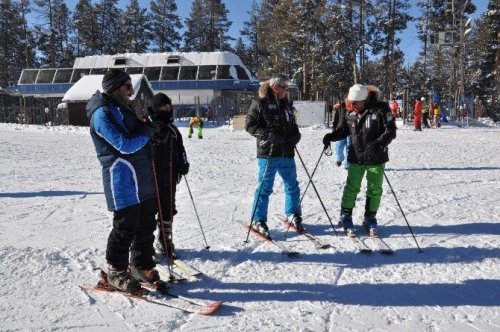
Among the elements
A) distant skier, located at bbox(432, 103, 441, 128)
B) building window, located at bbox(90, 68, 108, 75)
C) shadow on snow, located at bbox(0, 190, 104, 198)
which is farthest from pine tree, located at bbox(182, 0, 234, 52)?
shadow on snow, located at bbox(0, 190, 104, 198)

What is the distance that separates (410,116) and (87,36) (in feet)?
119

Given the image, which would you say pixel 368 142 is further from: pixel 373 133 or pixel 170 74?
pixel 170 74

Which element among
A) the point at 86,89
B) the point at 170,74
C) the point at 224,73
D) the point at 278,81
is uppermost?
the point at 170,74

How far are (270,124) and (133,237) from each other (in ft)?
6.71

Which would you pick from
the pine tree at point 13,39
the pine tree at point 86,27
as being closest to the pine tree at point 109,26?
the pine tree at point 86,27

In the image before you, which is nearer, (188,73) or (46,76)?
(188,73)

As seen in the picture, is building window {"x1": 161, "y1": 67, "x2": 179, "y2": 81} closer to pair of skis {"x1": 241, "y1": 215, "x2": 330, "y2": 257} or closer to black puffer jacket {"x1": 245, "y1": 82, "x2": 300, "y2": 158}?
pair of skis {"x1": 241, "y1": 215, "x2": 330, "y2": 257}

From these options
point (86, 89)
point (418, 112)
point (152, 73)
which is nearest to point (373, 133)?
point (418, 112)

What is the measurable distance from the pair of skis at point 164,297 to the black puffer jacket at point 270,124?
1.93m

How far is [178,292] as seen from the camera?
3.53 metres

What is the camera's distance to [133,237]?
3.38 metres

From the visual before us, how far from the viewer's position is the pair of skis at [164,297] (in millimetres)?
3164

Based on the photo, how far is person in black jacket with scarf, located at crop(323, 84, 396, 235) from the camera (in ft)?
15.3

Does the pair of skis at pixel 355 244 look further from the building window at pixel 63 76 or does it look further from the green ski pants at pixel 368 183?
the building window at pixel 63 76
